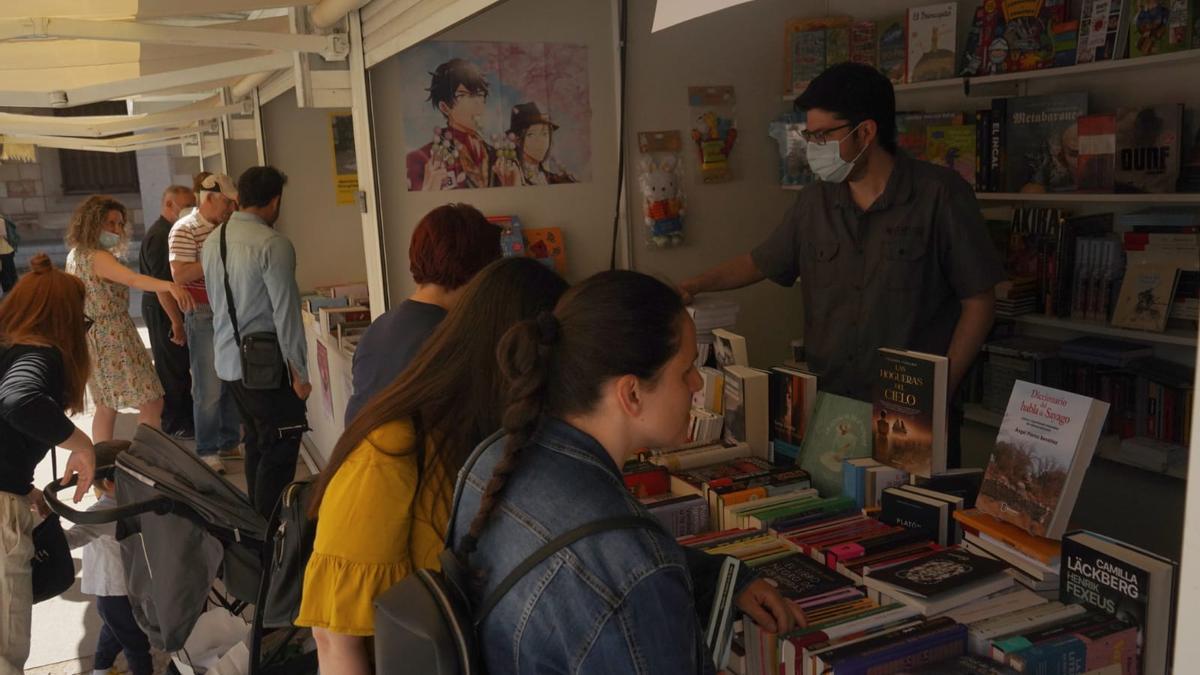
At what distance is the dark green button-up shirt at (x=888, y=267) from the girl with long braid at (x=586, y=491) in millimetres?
1605

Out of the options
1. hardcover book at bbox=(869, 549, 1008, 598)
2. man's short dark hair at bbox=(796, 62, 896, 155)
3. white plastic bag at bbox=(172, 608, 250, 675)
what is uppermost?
man's short dark hair at bbox=(796, 62, 896, 155)

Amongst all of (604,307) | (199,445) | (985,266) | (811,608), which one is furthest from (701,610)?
(199,445)

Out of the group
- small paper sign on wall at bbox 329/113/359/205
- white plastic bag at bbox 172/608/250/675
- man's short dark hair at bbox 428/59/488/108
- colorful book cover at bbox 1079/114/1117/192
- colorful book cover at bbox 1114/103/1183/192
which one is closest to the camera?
white plastic bag at bbox 172/608/250/675

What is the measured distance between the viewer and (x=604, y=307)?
120 centimetres

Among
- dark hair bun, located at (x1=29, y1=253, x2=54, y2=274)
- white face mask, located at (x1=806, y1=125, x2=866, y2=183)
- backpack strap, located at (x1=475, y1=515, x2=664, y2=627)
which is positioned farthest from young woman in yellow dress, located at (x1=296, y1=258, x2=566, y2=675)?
dark hair bun, located at (x1=29, y1=253, x2=54, y2=274)

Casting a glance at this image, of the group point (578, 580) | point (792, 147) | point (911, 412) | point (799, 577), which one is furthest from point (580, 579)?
point (792, 147)

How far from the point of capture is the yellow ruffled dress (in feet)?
4.80

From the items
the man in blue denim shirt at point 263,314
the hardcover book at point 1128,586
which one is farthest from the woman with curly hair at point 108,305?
the hardcover book at point 1128,586

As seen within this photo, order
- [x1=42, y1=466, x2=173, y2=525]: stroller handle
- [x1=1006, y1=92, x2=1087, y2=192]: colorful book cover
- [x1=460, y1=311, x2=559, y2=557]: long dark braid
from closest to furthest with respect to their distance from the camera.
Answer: [x1=460, y1=311, x2=559, y2=557]: long dark braid, [x1=42, y1=466, x2=173, y2=525]: stroller handle, [x1=1006, y1=92, x2=1087, y2=192]: colorful book cover

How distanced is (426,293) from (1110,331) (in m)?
2.59

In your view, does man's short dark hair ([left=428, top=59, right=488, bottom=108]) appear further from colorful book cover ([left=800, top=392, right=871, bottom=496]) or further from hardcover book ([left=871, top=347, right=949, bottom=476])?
hardcover book ([left=871, top=347, right=949, bottom=476])

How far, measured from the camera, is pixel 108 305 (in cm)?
527

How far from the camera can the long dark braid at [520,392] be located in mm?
1151

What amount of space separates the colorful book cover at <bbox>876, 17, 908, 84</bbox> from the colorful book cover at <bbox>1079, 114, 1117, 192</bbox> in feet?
2.82
